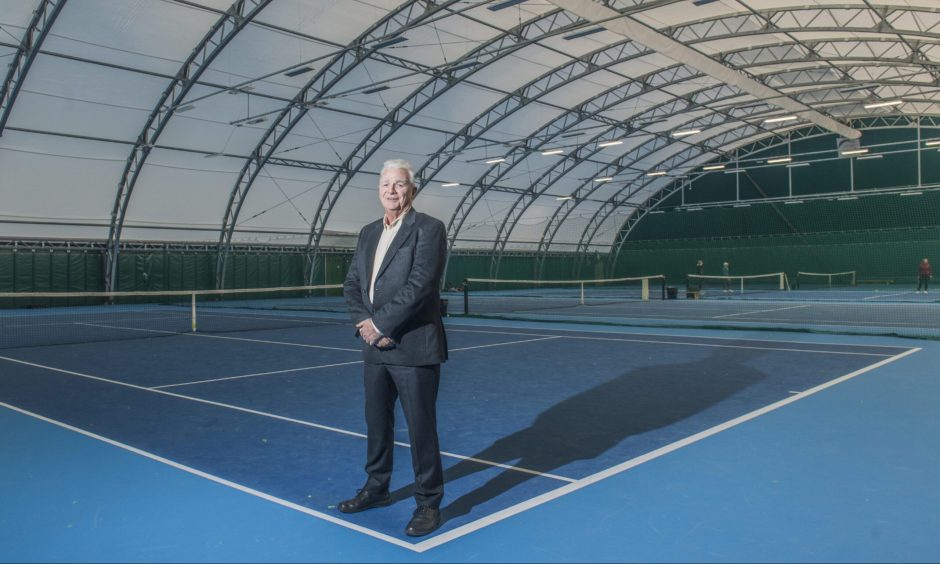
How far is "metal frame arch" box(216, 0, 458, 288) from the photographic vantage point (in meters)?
22.7

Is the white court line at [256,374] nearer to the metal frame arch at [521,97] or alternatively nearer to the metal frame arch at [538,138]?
the metal frame arch at [521,97]

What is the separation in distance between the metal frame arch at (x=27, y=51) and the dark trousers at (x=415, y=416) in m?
19.2

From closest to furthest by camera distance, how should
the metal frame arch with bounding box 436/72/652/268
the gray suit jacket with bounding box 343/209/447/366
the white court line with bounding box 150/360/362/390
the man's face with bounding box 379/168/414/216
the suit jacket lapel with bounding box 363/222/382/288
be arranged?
the gray suit jacket with bounding box 343/209/447/366 < the man's face with bounding box 379/168/414/216 < the suit jacket lapel with bounding box 363/222/382/288 < the white court line with bounding box 150/360/362/390 < the metal frame arch with bounding box 436/72/652/268

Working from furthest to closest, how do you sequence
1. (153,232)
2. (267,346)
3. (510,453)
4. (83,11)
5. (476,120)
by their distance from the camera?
(476,120) → (153,232) → (83,11) → (267,346) → (510,453)

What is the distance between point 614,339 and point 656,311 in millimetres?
8414

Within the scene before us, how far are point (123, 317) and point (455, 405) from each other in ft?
59.2

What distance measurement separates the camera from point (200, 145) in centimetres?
2759

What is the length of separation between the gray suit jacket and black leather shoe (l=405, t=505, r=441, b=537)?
2.49ft

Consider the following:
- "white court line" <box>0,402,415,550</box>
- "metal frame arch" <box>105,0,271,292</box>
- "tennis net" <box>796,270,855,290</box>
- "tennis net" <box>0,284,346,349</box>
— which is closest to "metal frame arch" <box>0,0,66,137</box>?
"metal frame arch" <box>105,0,271,292</box>

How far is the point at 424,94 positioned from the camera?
94.6 ft

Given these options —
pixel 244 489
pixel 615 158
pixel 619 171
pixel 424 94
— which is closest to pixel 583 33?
pixel 424 94

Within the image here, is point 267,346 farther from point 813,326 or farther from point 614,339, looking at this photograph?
point 813,326

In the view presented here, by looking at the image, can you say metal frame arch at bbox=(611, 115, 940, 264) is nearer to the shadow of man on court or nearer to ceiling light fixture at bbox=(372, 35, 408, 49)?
ceiling light fixture at bbox=(372, 35, 408, 49)

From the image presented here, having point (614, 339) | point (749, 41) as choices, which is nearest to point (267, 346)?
point (614, 339)
